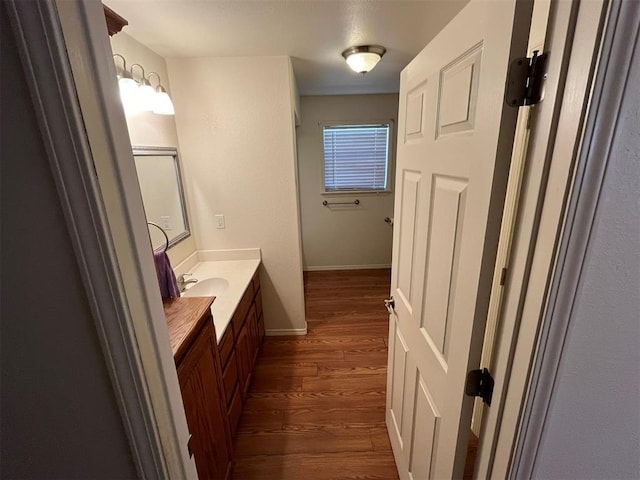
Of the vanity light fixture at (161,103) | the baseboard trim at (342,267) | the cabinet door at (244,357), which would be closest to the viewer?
the vanity light fixture at (161,103)

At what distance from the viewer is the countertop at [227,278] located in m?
1.56

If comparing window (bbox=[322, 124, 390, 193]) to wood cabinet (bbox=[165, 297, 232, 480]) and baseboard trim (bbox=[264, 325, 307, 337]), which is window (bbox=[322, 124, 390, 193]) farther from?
wood cabinet (bbox=[165, 297, 232, 480])

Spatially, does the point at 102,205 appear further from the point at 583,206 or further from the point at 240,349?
the point at 240,349

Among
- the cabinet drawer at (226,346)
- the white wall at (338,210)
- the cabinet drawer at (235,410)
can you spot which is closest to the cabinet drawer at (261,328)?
the cabinet drawer at (235,410)

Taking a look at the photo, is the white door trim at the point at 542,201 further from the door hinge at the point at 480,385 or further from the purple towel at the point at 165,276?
the purple towel at the point at 165,276

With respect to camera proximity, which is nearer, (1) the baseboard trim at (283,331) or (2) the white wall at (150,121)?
(2) the white wall at (150,121)

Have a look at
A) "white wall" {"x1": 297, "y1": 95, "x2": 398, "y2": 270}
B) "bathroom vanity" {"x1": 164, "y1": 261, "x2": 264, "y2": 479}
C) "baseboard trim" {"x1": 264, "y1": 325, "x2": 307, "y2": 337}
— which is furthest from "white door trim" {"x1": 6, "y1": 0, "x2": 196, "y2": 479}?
"white wall" {"x1": 297, "y1": 95, "x2": 398, "y2": 270}

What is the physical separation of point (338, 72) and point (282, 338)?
8.07 feet

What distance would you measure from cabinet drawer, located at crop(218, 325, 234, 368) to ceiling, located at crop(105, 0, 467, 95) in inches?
63.6

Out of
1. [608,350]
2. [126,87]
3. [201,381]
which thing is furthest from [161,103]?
[608,350]

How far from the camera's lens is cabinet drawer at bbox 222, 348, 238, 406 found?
1.55 metres

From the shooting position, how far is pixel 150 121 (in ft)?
5.90

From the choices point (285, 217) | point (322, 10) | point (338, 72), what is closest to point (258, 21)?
point (322, 10)

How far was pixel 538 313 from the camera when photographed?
0.53 m
